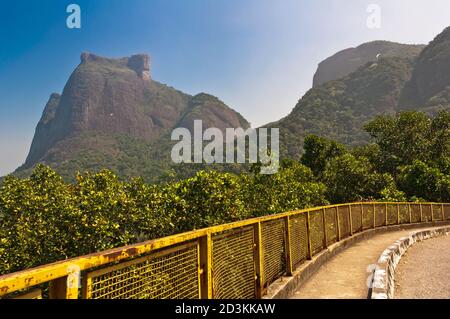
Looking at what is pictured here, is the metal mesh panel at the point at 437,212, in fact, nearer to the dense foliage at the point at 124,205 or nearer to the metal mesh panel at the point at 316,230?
the dense foliage at the point at 124,205

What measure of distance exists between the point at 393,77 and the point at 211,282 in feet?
711

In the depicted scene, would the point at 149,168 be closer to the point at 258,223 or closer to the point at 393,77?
the point at 393,77

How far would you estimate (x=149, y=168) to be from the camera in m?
180

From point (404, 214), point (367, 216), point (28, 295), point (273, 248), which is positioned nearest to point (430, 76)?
point (404, 214)

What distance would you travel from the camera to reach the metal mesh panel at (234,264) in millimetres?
4551

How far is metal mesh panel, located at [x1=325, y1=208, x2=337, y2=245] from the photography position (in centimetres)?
1081

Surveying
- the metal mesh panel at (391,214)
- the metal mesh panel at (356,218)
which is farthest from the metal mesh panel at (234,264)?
the metal mesh panel at (391,214)

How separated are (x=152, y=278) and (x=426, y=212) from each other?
24848 millimetres

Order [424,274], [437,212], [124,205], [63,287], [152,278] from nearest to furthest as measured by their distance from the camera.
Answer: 1. [63,287]
2. [152,278]
3. [424,274]
4. [124,205]
5. [437,212]

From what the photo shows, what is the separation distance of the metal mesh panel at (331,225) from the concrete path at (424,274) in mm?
1907

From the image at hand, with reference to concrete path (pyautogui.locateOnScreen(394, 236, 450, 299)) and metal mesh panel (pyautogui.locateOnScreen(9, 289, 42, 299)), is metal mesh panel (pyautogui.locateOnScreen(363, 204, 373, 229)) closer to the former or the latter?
concrete path (pyautogui.locateOnScreen(394, 236, 450, 299))

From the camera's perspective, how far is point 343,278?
823 centimetres

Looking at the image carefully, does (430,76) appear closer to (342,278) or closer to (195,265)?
(342,278)

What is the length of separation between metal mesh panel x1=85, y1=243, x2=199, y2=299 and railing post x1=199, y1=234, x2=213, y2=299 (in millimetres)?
121
